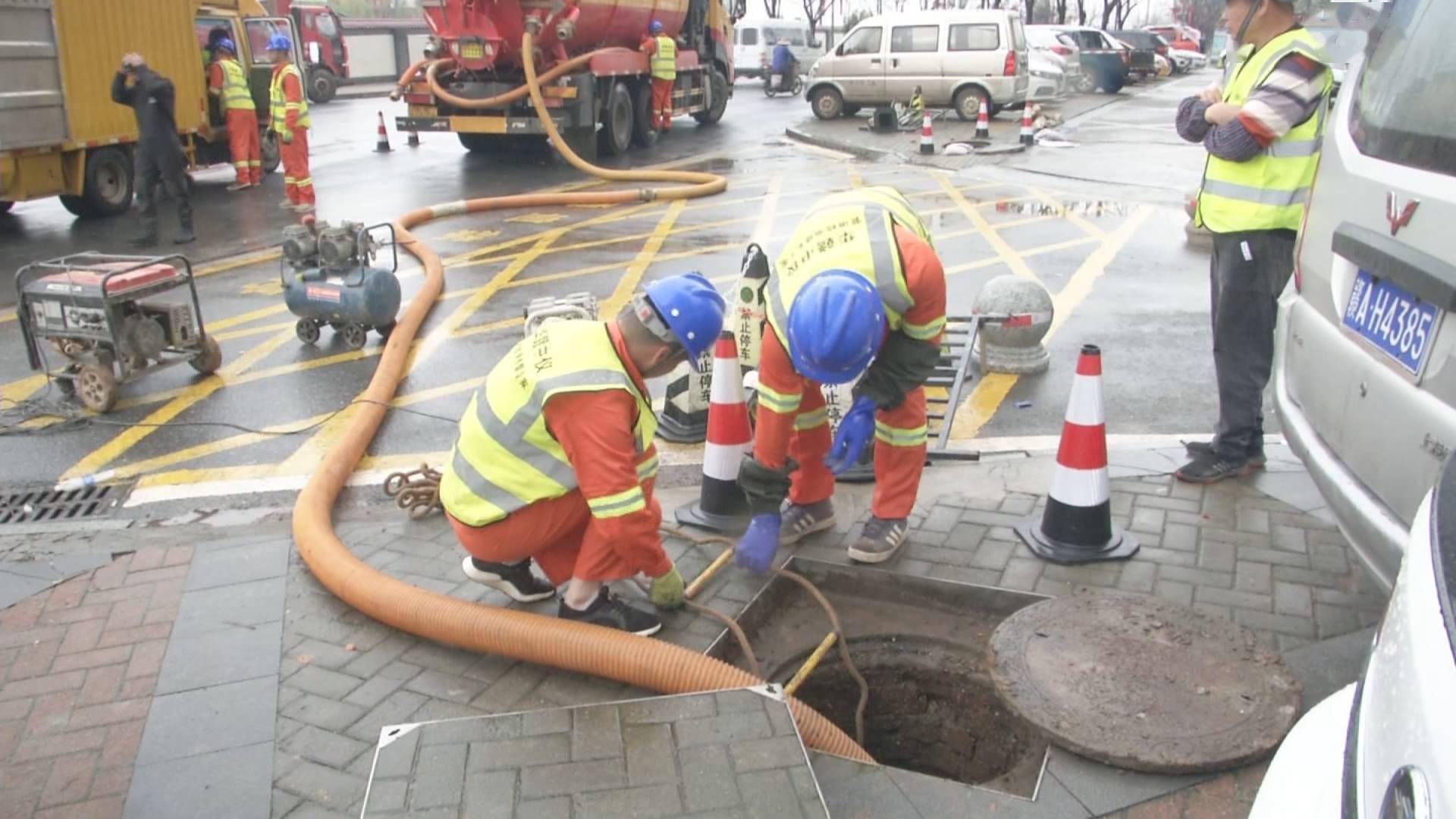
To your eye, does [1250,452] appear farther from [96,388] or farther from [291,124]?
[291,124]

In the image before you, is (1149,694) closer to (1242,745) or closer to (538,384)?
(1242,745)

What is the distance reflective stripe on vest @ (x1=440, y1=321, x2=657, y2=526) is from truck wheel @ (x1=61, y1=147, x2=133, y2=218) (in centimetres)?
1018

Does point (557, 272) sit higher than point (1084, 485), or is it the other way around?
point (1084, 485)

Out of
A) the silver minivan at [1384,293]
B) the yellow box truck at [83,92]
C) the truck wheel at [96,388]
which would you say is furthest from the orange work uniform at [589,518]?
the yellow box truck at [83,92]

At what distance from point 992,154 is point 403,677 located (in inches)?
565

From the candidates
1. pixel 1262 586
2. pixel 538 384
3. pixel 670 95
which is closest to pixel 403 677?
pixel 538 384

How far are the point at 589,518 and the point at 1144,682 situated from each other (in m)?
1.69

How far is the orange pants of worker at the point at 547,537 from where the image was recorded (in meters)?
3.30

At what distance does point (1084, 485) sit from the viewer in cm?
384

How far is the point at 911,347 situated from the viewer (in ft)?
11.9

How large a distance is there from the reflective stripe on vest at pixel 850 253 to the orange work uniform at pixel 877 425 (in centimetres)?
6

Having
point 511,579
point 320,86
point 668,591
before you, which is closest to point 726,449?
point 668,591

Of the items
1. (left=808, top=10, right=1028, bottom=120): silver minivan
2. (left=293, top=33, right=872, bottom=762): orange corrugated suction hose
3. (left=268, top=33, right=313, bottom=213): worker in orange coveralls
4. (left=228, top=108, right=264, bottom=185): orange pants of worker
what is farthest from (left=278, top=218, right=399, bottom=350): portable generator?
(left=808, top=10, right=1028, bottom=120): silver minivan

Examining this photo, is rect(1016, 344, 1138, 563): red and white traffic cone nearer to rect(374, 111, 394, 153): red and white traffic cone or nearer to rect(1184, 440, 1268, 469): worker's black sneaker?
rect(1184, 440, 1268, 469): worker's black sneaker
